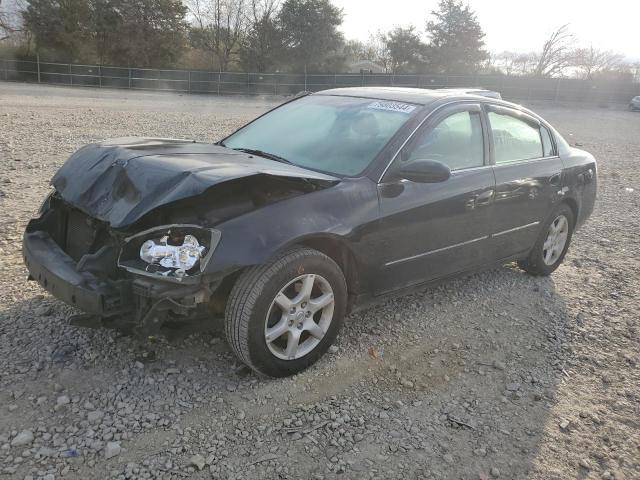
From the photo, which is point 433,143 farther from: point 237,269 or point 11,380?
point 11,380

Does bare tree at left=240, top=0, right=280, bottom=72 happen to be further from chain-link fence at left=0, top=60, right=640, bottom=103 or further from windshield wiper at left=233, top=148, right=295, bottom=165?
windshield wiper at left=233, top=148, right=295, bottom=165

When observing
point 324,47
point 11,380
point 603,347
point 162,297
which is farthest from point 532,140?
point 324,47

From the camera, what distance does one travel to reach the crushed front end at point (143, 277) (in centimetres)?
273

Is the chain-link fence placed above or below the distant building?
below

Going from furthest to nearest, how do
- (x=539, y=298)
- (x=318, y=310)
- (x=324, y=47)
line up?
(x=324, y=47) < (x=539, y=298) < (x=318, y=310)

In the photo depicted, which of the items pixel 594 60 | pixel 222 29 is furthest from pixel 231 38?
pixel 594 60

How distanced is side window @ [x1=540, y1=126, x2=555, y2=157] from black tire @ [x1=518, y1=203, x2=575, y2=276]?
1.67ft

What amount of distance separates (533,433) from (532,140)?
→ 281 centimetres

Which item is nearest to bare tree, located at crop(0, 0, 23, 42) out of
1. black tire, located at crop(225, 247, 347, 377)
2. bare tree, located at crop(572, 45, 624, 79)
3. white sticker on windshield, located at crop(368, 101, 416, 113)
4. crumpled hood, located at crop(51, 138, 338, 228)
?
crumpled hood, located at crop(51, 138, 338, 228)

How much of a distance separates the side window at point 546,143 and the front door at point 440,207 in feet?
3.36

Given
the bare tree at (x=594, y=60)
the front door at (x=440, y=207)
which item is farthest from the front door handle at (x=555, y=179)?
the bare tree at (x=594, y=60)

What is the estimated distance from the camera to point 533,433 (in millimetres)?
2975

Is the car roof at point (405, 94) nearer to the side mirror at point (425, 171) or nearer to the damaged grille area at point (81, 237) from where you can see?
the side mirror at point (425, 171)

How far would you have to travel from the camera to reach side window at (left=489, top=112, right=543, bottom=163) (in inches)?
173
